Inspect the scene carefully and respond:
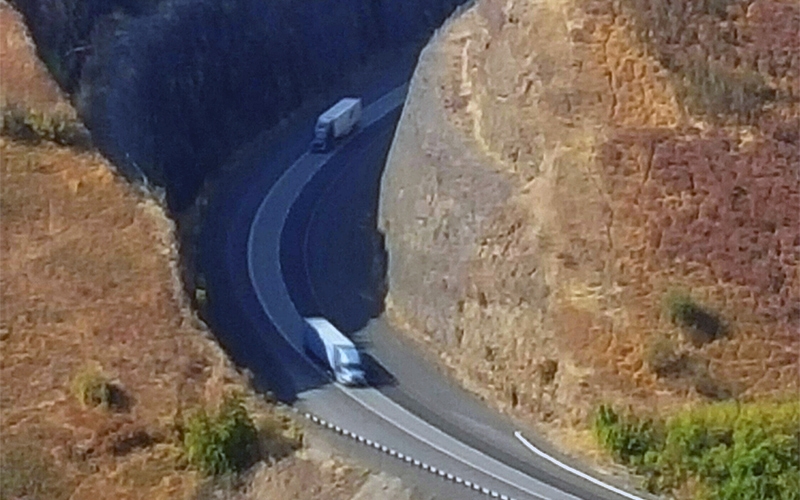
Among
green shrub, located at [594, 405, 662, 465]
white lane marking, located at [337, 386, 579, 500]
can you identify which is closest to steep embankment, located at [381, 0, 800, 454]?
green shrub, located at [594, 405, 662, 465]

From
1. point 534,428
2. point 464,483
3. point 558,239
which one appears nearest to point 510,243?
point 558,239

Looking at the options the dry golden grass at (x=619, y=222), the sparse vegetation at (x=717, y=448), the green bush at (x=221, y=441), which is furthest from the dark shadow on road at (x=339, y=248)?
the sparse vegetation at (x=717, y=448)

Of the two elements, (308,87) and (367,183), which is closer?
(367,183)

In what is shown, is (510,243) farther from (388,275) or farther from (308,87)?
(308,87)

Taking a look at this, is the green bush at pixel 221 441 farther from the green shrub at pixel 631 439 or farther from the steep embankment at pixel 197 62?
the steep embankment at pixel 197 62

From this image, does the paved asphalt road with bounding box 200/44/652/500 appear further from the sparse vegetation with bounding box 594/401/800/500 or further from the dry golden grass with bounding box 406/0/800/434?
the dry golden grass with bounding box 406/0/800/434
